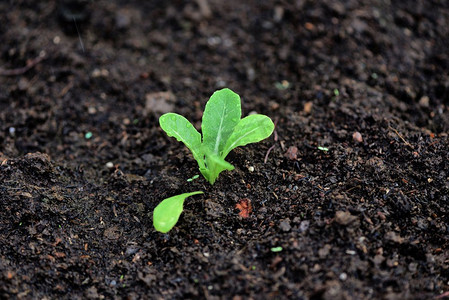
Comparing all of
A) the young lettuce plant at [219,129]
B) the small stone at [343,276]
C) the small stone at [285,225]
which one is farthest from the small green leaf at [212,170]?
the small stone at [343,276]

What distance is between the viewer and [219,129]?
78.7 inches

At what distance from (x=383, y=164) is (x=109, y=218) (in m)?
1.37

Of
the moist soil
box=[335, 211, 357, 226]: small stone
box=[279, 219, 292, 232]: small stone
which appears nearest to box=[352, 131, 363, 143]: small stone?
the moist soil

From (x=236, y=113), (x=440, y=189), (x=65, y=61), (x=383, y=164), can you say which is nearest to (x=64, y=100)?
(x=65, y=61)

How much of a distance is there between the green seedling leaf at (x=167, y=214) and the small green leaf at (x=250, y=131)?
331mm

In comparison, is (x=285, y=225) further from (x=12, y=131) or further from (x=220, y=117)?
(x=12, y=131)

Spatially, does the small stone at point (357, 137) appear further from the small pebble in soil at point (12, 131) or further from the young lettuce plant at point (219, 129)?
the small pebble in soil at point (12, 131)

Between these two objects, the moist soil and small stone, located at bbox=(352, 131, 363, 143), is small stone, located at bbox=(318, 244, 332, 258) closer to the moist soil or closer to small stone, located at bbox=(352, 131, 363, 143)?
the moist soil

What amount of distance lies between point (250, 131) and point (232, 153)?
0.23 metres

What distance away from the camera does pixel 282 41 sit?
302cm

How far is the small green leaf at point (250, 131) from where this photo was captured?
1.93m

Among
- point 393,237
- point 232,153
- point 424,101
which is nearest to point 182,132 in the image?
point 232,153

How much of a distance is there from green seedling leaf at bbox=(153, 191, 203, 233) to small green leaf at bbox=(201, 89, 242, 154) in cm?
34

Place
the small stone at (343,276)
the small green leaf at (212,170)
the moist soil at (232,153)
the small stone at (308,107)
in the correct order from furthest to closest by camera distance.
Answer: the small stone at (308,107)
the small green leaf at (212,170)
the moist soil at (232,153)
the small stone at (343,276)
